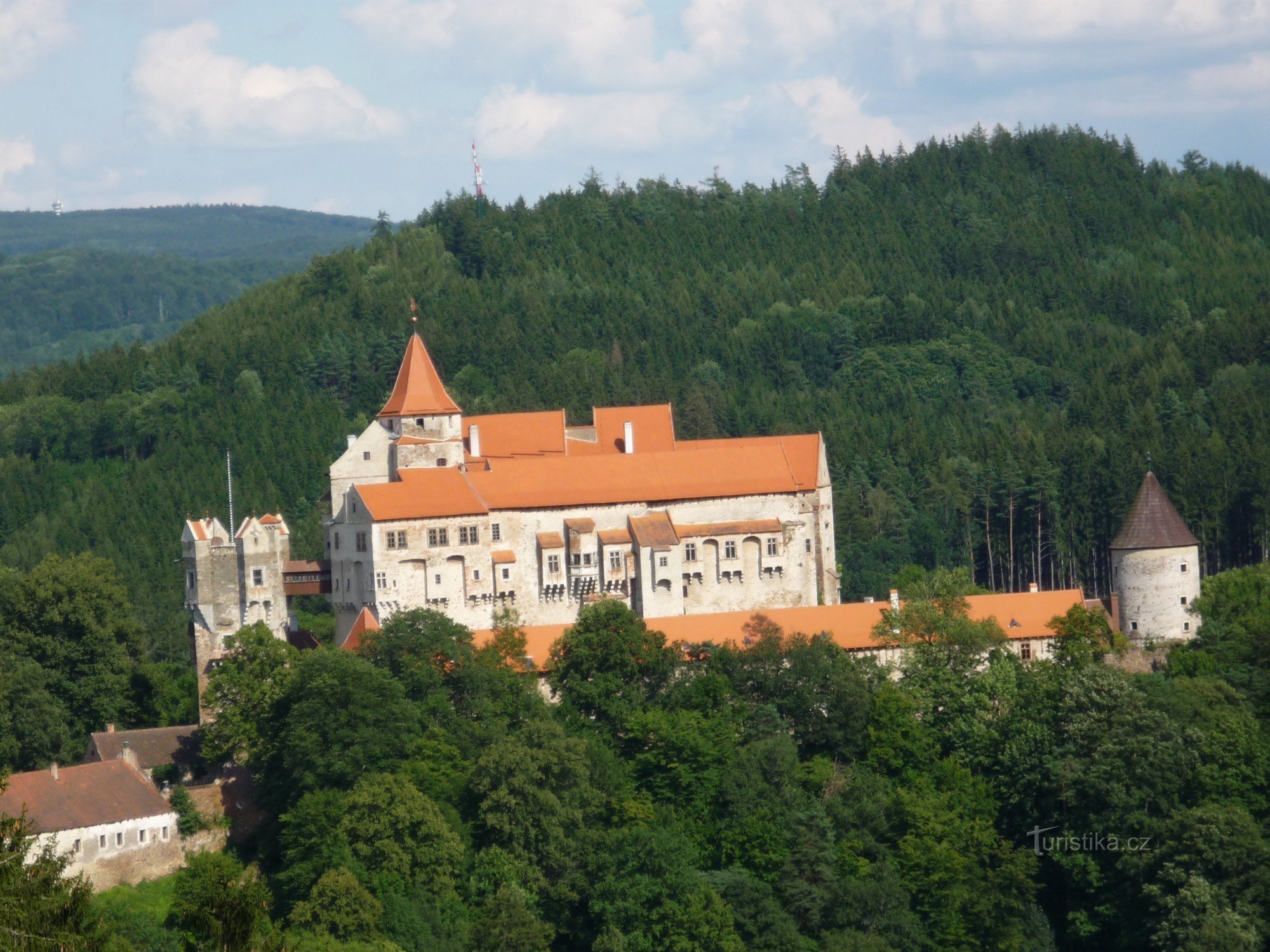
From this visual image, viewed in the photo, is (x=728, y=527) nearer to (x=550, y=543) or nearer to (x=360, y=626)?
(x=550, y=543)

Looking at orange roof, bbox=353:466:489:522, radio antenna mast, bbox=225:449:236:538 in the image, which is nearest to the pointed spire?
orange roof, bbox=353:466:489:522

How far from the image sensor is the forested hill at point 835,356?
9688cm

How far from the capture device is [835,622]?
211 feet

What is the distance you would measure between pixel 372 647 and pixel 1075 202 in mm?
121567

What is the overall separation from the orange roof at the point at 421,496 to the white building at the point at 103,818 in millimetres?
11687

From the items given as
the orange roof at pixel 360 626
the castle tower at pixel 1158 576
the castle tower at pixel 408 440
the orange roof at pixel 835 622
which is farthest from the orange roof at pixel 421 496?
the castle tower at pixel 1158 576

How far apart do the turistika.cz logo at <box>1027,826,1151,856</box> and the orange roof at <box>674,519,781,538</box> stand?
1450 centimetres

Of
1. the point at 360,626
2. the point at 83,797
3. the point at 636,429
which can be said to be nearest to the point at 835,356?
the point at 636,429

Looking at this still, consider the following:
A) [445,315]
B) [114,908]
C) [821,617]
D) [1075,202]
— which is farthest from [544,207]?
[114,908]

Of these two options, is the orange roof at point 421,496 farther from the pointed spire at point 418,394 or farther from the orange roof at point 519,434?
the orange roof at point 519,434

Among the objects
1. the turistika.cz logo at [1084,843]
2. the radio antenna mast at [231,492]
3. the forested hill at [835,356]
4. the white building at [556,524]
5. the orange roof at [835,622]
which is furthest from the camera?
the forested hill at [835,356]

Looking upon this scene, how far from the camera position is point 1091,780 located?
56.8m

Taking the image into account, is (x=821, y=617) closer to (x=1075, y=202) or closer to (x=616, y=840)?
(x=616, y=840)

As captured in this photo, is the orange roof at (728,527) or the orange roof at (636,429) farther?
the orange roof at (636,429)
